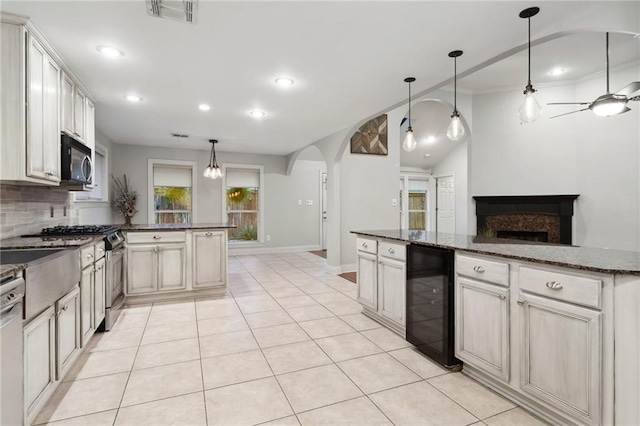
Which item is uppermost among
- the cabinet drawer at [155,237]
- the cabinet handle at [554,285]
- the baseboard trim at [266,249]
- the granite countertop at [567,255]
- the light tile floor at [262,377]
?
the granite countertop at [567,255]

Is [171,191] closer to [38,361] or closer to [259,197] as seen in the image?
[259,197]

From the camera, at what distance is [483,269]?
1.99m

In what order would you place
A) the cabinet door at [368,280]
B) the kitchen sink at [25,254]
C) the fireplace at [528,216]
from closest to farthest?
the kitchen sink at [25,254] → the cabinet door at [368,280] → the fireplace at [528,216]

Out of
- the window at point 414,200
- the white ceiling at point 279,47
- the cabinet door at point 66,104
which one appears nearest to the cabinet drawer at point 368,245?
the white ceiling at point 279,47

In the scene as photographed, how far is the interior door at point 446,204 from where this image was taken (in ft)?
27.1

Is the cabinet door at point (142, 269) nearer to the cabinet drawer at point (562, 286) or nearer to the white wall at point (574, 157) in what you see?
the cabinet drawer at point (562, 286)

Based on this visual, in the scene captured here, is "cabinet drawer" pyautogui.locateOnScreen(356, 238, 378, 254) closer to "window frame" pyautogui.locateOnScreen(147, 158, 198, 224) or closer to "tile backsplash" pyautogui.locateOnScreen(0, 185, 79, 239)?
"tile backsplash" pyautogui.locateOnScreen(0, 185, 79, 239)

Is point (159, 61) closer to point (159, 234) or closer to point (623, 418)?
point (159, 234)

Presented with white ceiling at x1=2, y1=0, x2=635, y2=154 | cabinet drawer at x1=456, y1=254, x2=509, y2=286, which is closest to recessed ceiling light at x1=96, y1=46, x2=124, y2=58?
white ceiling at x1=2, y1=0, x2=635, y2=154

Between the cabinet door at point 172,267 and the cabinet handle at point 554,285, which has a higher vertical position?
the cabinet handle at point 554,285

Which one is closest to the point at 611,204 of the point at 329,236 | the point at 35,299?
the point at 329,236

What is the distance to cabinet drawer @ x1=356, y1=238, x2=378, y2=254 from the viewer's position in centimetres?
312

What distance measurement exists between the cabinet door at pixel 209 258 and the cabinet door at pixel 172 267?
0.14m

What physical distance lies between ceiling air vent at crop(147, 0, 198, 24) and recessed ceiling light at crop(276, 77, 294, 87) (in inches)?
43.1
